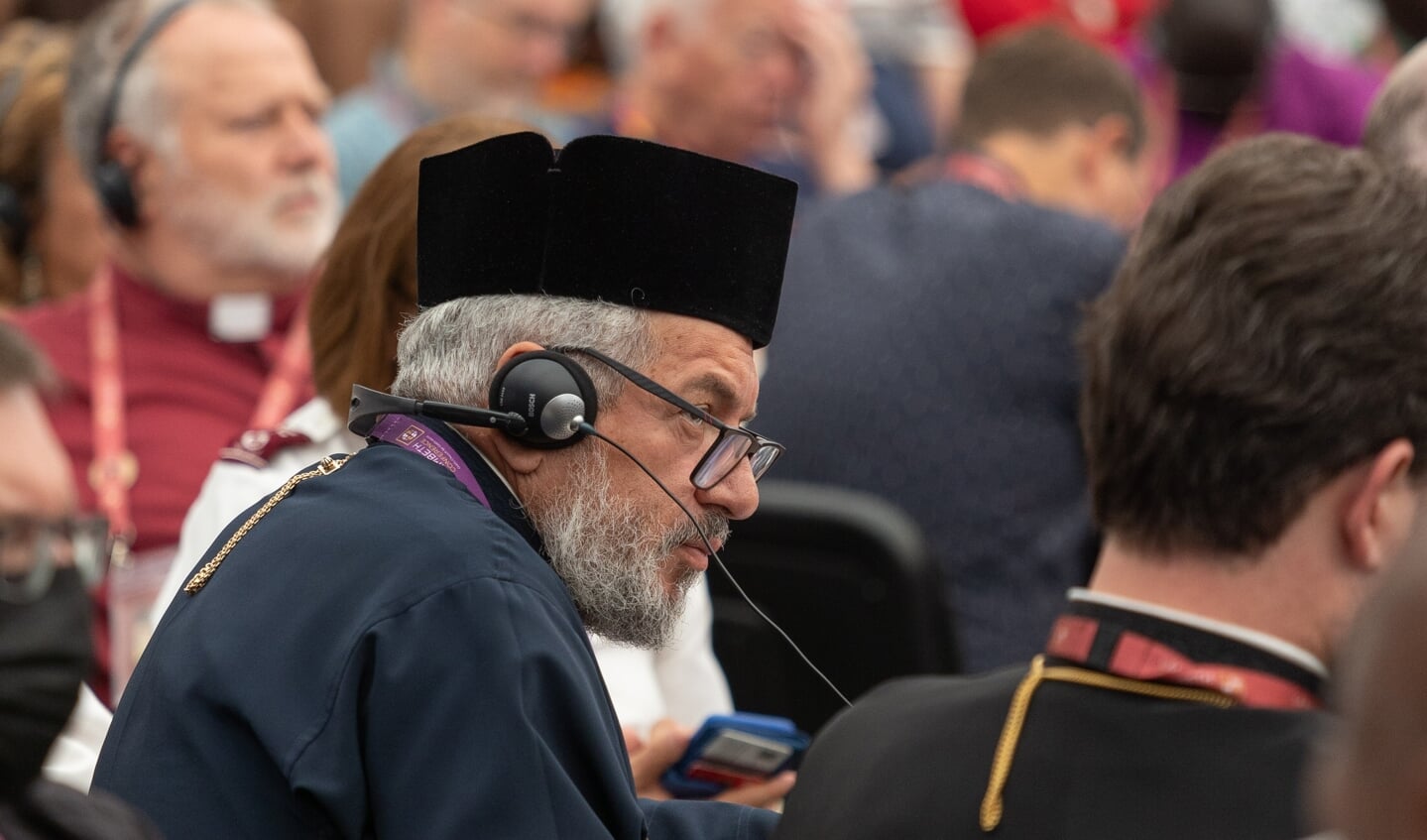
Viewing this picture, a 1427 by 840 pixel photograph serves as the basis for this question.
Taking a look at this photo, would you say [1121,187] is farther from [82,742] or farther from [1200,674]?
[1200,674]

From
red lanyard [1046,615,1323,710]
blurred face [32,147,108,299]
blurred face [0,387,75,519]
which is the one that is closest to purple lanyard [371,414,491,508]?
blurred face [0,387,75,519]

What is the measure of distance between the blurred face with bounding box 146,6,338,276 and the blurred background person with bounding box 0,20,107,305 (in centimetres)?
46

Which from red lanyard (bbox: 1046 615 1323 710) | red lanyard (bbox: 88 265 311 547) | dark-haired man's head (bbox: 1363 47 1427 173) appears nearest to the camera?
red lanyard (bbox: 1046 615 1323 710)

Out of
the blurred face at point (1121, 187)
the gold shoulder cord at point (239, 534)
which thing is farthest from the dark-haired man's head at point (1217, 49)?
the gold shoulder cord at point (239, 534)

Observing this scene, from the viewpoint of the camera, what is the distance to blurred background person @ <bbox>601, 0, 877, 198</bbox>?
5.47 meters

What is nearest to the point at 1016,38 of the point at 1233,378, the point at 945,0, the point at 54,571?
the point at 945,0

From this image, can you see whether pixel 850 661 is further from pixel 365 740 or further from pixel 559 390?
pixel 365 740

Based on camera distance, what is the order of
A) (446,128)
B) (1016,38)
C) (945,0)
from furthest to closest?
(945,0)
(1016,38)
(446,128)

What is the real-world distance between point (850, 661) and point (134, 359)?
165cm

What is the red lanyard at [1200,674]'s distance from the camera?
1.96 m

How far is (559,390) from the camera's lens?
7.02 ft

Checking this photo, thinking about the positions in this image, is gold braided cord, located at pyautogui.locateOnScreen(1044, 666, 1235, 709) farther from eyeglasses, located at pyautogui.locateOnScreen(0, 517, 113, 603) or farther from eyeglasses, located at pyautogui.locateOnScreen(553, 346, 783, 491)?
eyeglasses, located at pyautogui.locateOnScreen(0, 517, 113, 603)

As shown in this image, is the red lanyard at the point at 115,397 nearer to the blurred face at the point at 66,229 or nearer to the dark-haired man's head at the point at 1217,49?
the blurred face at the point at 66,229

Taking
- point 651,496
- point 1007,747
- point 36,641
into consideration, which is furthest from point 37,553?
point 1007,747
